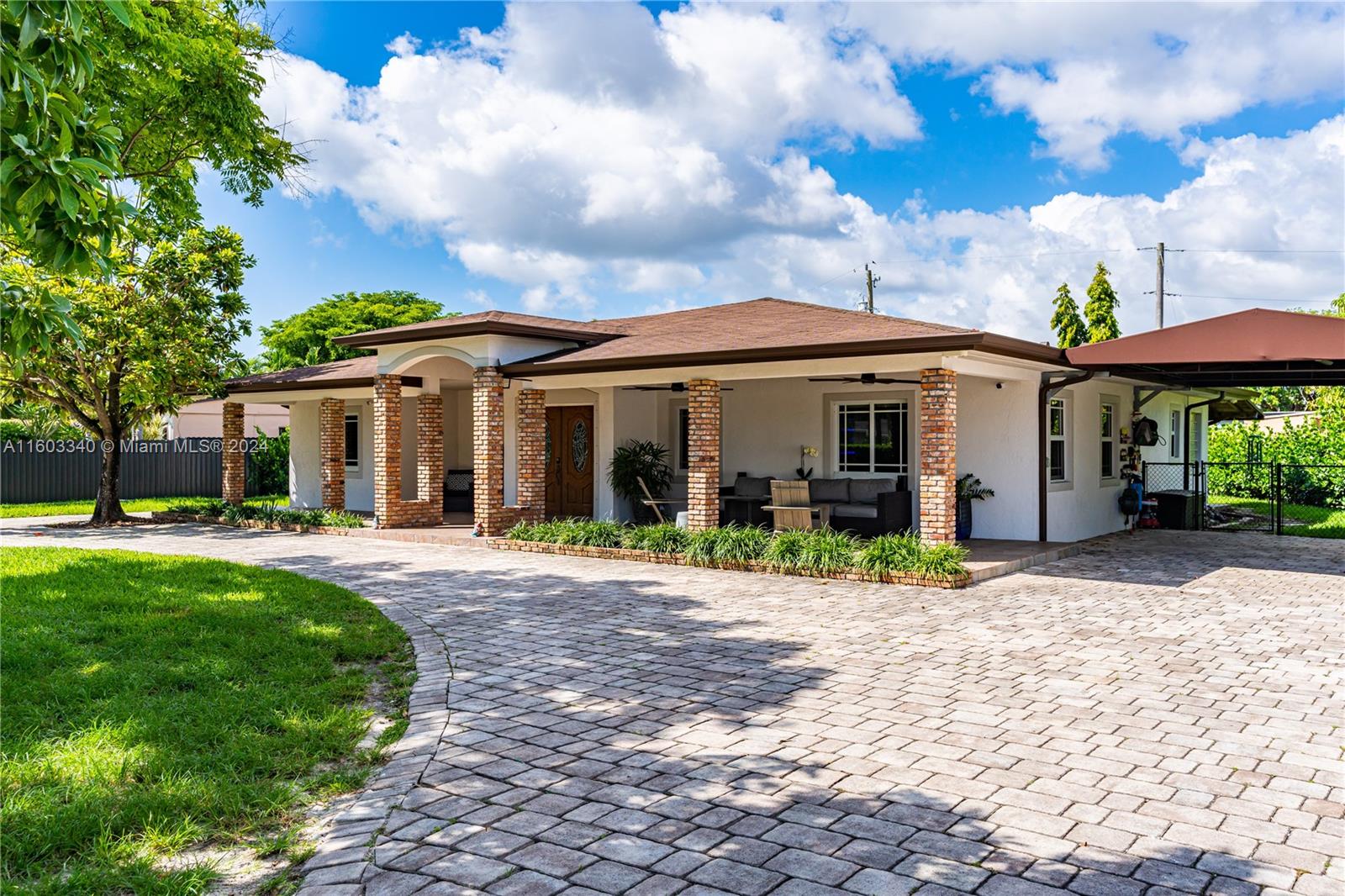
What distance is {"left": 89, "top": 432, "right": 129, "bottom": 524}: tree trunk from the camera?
64.8ft

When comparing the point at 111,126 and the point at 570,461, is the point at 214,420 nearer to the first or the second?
the point at 570,461

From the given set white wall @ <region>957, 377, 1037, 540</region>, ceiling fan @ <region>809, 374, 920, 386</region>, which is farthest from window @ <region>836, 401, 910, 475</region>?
white wall @ <region>957, 377, 1037, 540</region>

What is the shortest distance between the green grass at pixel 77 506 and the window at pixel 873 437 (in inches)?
589

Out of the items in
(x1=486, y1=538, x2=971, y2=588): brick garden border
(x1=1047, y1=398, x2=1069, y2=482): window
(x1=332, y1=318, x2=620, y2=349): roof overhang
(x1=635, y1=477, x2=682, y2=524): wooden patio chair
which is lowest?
Result: (x1=486, y1=538, x2=971, y2=588): brick garden border

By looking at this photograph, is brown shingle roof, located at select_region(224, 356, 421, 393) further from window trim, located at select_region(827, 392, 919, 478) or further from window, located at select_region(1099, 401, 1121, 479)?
window, located at select_region(1099, 401, 1121, 479)

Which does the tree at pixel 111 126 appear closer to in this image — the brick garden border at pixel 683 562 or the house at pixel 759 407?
the house at pixel 759 407

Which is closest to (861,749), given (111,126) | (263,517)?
(111,126)

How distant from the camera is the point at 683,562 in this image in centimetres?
1327

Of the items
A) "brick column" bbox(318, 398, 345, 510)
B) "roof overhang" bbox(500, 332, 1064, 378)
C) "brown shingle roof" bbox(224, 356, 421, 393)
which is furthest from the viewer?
"brick column" bbox(318, 398, 345, 510)

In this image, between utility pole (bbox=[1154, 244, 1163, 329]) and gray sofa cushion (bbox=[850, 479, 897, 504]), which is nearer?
gray sofa cushion (bbox=[850, 479, 897, 504])

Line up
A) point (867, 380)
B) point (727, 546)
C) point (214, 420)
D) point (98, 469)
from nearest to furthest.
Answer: point (727, 546)
point (867, 380)
point (98, 469)
point (214, 420)

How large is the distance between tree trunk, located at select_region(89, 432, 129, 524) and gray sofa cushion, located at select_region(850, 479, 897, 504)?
15.1m

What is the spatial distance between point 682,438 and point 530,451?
3374 millimetres

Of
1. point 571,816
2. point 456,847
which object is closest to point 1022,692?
point 571,816
